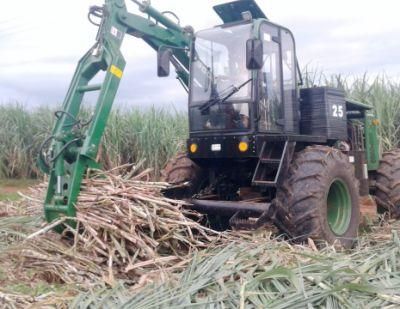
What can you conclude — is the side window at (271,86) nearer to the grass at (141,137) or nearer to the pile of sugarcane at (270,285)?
the pile of sugarcane at (270,285)

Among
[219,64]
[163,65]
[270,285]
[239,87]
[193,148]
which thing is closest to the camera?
[270,285]

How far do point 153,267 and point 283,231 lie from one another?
4.67 ft

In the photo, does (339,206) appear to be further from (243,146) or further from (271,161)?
(243,146)

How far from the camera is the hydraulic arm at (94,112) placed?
16.5 ft

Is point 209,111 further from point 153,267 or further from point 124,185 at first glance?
point 153,267

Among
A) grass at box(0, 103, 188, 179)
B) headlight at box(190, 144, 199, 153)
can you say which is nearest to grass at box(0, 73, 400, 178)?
grass at box(0, 103, 188, 179)

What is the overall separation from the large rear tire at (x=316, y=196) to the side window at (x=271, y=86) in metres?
0.49

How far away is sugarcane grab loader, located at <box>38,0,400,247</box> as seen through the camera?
5.24 m

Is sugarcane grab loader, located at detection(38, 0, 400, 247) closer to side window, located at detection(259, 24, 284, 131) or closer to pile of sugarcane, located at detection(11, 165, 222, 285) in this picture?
side window, located at detection(259, 24, 284, 131)

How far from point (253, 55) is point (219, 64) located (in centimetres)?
81

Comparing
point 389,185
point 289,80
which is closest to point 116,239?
point 289,80

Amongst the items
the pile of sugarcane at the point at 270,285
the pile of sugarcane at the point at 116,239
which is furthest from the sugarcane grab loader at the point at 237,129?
the pile of sugarcane at the point at 270,285

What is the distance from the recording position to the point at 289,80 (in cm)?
618

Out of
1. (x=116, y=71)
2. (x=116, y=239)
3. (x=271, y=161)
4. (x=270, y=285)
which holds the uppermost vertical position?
(x=116, y=71)
